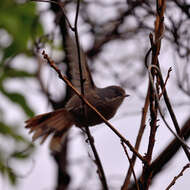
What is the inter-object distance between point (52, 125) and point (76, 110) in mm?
495

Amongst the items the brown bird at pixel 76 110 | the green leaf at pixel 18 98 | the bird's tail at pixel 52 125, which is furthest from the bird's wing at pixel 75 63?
the green leaf at pixel 18 98

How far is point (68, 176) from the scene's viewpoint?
434cm

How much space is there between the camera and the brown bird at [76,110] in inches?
119

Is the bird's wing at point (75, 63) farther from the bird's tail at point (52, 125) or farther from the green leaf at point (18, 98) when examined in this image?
the green leaf at point (18, 98)

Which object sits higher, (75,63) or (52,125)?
(75,63)

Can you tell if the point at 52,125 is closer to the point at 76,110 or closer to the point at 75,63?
Result: the point at 76,110

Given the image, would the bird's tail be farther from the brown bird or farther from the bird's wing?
the bird's wing

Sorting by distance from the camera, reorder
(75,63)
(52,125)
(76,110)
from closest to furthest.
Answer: (75,63)
(76,110)
(52,125)

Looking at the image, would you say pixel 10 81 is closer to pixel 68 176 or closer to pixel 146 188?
pixel 68 176

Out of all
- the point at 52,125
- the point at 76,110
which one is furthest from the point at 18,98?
Answer: the point at 76,110

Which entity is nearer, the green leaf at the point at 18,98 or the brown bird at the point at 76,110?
the brown bird at the point at 76,110

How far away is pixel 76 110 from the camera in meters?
3.20

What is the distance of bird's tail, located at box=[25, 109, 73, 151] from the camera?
138 inches

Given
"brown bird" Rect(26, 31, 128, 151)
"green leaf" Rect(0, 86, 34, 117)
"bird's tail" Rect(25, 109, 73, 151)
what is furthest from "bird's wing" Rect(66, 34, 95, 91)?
A: "green leaf" Rect(0, 86, 34, 117)
